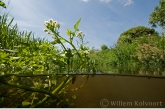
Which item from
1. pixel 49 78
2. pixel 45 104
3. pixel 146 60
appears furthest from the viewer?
pixel 146 60

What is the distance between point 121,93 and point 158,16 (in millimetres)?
13734

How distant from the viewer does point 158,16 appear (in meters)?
12.9

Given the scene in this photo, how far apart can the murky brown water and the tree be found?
13081 millimetres

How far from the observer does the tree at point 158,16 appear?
498 inches

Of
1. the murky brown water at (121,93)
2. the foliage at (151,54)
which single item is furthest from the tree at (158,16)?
the murky brown water at (121,93)

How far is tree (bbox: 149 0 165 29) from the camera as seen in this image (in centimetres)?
1264

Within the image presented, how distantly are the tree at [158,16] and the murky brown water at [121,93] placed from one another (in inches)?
515

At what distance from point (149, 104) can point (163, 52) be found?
15.2 ft

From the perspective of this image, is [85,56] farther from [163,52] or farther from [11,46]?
[163,52]

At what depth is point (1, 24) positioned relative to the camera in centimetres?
205

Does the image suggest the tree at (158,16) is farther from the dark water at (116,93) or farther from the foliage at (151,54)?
the dark water at (116,93)

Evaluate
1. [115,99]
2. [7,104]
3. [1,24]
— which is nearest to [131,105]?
[115,99]

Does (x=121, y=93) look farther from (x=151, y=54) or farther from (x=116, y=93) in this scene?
(x=151, y=54)

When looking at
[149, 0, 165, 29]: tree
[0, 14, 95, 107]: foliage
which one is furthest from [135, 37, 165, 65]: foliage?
[149, 0, 165, 29]: tree
